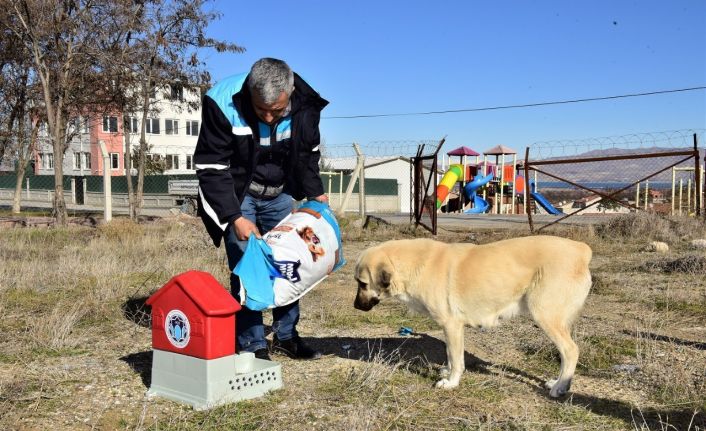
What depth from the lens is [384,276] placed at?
407 centimetres

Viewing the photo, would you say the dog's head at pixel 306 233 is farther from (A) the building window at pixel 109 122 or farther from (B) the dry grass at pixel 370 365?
(A) the building window at pixel 109 122

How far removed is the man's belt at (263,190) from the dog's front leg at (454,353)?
1.42 metres

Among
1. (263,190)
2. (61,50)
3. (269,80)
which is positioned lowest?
(263,190)

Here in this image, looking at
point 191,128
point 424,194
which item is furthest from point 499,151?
point 191,128

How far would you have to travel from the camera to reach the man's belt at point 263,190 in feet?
13.8

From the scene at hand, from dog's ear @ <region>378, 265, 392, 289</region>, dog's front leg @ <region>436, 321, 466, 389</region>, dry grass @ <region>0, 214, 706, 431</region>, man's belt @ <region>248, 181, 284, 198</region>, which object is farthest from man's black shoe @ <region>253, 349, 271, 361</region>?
dog's front leg @ <region>436, 321, 466, 389</region>

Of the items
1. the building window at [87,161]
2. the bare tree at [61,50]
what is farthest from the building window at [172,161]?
the bare tree at [61,50]

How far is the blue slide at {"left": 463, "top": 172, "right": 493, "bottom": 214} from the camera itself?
1201 inches

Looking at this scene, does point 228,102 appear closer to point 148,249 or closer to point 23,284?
point 23,284

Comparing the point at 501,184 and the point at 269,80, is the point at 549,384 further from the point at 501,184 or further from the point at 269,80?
the point at 501,184

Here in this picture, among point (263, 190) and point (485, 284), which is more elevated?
point (263, 190)

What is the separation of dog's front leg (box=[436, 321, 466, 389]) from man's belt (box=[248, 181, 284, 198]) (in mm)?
1418

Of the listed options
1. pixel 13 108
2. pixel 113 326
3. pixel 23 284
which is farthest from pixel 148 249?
pixel 13 108

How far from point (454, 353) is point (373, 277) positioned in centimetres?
70
